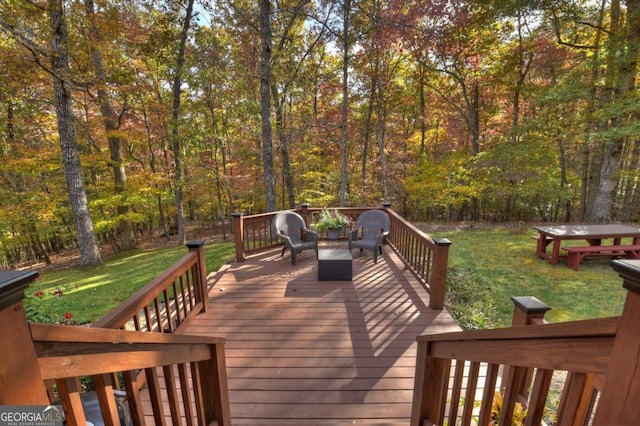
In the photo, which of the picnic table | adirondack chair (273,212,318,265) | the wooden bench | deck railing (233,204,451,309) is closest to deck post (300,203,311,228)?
deck railing (233,204,451,309)

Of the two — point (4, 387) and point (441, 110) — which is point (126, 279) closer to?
point (4, 387)

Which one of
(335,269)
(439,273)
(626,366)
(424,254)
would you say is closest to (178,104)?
(335,269)

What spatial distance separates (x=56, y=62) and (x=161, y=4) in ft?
10.7

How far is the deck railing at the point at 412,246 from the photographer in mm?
3297

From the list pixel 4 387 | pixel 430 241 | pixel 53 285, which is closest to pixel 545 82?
pixel 430 241

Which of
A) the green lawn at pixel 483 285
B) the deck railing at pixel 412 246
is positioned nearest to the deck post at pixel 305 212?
the deck railing at pixel 412 246

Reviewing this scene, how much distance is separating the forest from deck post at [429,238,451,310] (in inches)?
190

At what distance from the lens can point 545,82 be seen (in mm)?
9938

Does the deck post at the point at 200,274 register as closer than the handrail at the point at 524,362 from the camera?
No

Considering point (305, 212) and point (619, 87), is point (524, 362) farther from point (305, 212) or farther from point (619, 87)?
point (619, 87)

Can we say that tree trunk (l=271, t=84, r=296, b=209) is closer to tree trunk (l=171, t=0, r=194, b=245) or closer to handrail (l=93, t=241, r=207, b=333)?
tree trunk (l=171, t=0, r=194, b=245)

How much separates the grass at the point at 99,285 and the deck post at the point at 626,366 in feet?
12.9

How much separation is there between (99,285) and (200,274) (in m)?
3.96

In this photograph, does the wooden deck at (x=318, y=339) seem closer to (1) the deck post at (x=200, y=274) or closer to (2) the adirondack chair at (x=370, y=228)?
(1) the deck post at (x=200, y=274)
